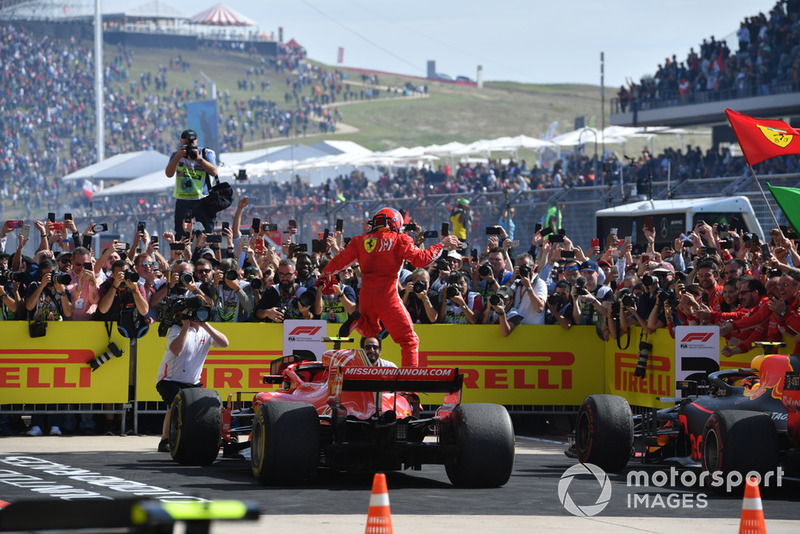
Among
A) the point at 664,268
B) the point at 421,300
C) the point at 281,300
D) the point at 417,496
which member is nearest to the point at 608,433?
the point at 417,496

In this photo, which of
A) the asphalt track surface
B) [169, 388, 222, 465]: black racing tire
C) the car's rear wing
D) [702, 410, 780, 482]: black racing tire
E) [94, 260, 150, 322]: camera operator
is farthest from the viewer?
[94, 260, 150, 322]: camera operator

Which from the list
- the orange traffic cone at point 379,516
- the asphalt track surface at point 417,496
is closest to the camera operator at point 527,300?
the asphalt track surface at point 417,496

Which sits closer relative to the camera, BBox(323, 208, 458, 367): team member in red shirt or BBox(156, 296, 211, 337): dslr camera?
BBox(156, 296, 211, 337): dslr camera

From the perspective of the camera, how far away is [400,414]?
33.1 ft

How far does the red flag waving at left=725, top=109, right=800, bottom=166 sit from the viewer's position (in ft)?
50.2

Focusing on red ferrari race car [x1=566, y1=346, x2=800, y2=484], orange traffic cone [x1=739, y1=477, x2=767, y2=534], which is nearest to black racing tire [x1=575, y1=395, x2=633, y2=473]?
red ferrari race car [x1=566, y1=346, x2=800, y2=484]

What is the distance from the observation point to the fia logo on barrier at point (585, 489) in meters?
8.80

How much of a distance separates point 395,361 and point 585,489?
482cm

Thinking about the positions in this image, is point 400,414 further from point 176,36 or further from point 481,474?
point 176,36

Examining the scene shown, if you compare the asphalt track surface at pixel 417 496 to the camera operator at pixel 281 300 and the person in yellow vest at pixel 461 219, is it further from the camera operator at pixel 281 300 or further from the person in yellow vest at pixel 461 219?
the person in yellow vest at pixel 461 219

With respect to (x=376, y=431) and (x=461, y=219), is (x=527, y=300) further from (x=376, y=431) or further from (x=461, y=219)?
(x=461, y=219)

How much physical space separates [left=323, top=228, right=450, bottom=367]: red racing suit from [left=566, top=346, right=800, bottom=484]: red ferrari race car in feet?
5.73

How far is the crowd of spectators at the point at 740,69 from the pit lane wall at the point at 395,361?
23.9 meters

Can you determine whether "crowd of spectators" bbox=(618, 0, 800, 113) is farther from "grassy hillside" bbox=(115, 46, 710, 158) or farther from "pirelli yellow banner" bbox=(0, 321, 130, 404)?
"grassy hillside" bbox=(115, 46, 710, 158)
